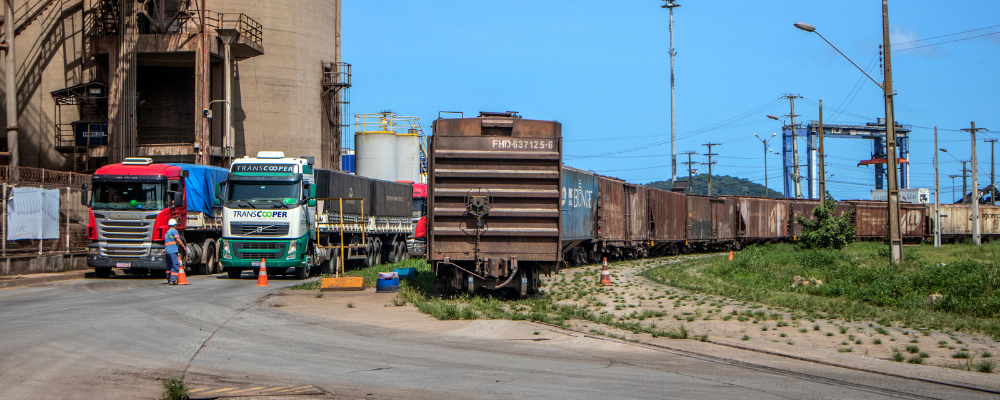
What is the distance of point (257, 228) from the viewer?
21.8 metres

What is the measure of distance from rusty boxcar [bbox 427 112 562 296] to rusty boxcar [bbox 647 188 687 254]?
20.6 metres

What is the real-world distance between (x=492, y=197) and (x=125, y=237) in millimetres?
12334

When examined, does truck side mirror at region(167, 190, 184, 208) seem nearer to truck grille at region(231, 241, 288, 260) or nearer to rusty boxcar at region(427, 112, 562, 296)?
truck grille at region(231, 241, 288, 260)

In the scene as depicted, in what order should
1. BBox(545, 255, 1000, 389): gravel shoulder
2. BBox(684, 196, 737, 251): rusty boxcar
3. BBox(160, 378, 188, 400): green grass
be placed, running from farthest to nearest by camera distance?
BBox(684, 196, 737, 251): rusty boxcar → BBox(545, 255, 1000, 389): gravel shoulder → BBox(160, 378, 188, 400): green grass

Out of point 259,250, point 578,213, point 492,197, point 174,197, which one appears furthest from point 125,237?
point 578,213

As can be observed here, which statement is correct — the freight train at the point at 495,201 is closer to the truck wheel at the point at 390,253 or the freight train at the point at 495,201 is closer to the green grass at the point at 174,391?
the green grass at the point at 174,391

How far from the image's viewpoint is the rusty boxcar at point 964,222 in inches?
2429

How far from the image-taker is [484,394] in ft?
24.7

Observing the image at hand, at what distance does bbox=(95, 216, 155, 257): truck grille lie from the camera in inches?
863

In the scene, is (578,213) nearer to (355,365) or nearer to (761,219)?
(355,365)

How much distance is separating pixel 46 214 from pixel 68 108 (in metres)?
17.4

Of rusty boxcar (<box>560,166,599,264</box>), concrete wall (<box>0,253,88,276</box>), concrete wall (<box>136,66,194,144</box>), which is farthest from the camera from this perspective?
concrete wall (<box>136,66,194,144</box>)

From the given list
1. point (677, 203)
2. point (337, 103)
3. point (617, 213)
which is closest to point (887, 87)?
point (617, 213)

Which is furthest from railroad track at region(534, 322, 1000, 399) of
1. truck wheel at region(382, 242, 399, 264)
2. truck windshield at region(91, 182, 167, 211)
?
truck wheel at region(382, 242, 399, 264)
